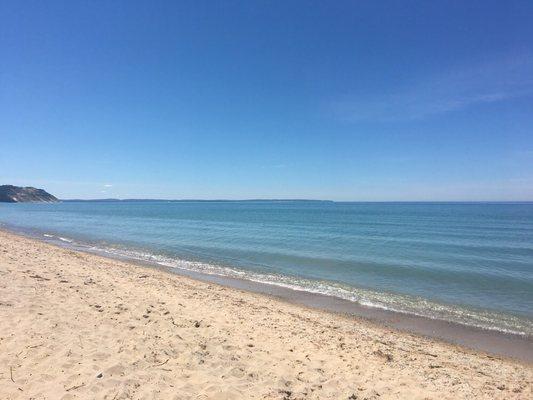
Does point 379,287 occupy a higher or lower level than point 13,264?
lower

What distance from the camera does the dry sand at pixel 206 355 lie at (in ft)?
17.2

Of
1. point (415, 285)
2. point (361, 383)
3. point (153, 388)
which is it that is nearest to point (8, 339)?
point (153, 388)

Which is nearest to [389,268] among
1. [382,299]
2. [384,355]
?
[382,299]

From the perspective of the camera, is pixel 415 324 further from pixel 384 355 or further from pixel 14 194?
pixel 14 194

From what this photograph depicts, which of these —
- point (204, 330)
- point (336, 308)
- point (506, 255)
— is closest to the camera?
point (204, 330)

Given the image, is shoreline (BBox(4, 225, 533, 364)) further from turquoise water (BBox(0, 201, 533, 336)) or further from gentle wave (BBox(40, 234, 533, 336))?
turquoise water (BBox(0, 201, 533, 336))

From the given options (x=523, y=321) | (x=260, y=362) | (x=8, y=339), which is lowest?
(x=523, y=321)

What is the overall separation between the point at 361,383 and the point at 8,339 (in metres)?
6.15

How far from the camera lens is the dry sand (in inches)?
206

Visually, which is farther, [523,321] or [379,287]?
[379,287]

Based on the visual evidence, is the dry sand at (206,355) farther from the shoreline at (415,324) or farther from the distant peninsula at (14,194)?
the distant peninsula at (14,194)

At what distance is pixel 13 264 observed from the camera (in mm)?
13211

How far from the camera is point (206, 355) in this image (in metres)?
6.39

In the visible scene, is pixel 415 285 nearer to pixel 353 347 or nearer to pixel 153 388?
pixel 353 347
